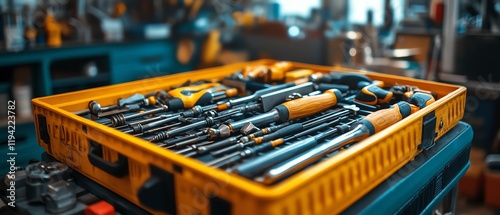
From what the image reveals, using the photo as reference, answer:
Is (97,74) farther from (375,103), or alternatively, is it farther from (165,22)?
(375,103)

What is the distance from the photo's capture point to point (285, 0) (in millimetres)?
3422

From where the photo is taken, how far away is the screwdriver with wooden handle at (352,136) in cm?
62

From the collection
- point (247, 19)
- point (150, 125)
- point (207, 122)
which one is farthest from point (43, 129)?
point (247, 19)

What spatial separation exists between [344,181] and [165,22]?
255cm

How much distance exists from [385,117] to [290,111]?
7.4 inches

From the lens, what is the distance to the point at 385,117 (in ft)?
2.63

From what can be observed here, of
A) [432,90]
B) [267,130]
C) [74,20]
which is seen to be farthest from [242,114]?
[74,20]

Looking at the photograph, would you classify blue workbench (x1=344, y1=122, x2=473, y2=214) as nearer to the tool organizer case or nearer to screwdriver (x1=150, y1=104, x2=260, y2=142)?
the tool organizer case

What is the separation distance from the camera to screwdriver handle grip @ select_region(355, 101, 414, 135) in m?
0.77

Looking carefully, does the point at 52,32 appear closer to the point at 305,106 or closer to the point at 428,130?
the point at 305,106

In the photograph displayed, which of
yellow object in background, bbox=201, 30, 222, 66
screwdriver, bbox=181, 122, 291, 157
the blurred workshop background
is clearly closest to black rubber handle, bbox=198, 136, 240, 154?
screwdriver, bbox=181, 122, 291, 157

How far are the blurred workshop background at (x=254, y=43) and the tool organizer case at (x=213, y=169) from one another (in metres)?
1.05

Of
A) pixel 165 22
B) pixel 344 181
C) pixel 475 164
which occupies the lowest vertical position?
pixel 475 164

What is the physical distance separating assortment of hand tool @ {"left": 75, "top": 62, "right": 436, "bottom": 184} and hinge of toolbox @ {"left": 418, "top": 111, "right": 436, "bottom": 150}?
0.05 meters
